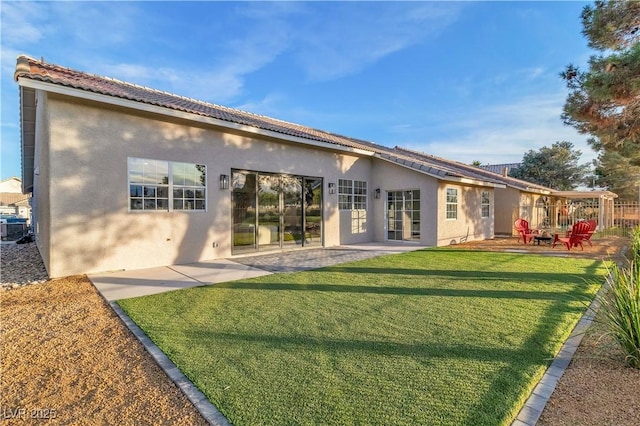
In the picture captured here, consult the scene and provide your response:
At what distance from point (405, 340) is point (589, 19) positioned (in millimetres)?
9786

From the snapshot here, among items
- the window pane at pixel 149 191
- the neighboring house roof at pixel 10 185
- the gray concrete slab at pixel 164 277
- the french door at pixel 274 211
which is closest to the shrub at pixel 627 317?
the gray concrete slab at pixel 164 277

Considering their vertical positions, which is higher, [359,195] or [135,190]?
[359,195]

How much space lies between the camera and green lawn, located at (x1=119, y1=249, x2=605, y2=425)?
2.83m

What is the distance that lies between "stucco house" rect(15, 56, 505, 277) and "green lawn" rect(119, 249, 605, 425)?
341 cm

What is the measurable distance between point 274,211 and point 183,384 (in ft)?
29.9

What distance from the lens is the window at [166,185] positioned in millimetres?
8938

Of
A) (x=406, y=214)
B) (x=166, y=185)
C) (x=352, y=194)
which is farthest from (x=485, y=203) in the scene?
(x=166, y=185)

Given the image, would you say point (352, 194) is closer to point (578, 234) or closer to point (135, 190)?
point (135, 190)

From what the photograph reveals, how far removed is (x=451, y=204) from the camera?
15359 mm

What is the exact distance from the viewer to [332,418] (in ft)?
8.67

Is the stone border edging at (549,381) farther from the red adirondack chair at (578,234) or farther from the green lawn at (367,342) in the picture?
the red adirondack chair at (578,234)

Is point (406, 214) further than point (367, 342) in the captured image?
Yes

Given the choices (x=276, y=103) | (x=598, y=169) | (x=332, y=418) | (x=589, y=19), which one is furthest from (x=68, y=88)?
(x=598, y=169)

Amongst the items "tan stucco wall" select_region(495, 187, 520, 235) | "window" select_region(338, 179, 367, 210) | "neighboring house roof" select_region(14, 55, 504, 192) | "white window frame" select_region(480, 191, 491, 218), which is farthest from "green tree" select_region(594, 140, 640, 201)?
"window" select_region(338, 179, 367, 210)
